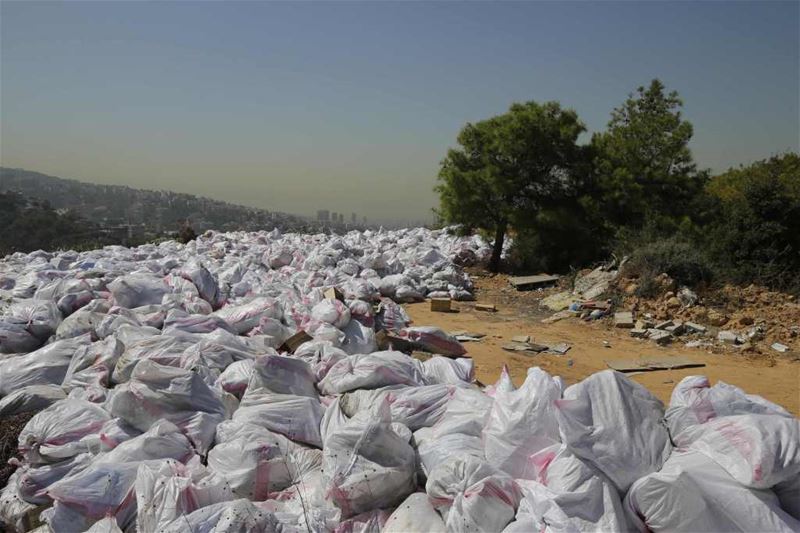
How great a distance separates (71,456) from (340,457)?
1.53m

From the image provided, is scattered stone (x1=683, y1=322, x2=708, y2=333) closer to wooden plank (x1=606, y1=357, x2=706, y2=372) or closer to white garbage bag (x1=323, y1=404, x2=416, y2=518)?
wooden plank (x1=606, y1=357, x2=706, y2=372)

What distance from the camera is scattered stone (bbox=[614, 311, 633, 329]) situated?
6.68m

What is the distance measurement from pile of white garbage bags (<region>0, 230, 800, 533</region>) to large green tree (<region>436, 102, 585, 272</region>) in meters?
7.31

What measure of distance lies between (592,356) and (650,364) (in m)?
0.63

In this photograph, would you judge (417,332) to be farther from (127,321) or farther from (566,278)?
(566,278)

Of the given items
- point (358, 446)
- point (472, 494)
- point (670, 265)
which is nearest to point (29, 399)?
point (358, 446)

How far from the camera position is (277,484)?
2.35 m

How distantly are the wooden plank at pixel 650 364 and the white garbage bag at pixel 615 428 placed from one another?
3255 millimetres

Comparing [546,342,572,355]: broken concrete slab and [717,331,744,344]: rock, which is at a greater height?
[717,331,744,344]: rock

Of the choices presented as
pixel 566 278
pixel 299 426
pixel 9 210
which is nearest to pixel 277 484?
pixel 299 426

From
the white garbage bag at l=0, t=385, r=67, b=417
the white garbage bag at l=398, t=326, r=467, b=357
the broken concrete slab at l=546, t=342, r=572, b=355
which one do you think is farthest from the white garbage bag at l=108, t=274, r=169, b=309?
the broken concrete slab at l=546, t=342, r=572, b=355

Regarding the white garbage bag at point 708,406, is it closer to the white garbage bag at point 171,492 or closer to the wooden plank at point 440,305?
the white garbage bag at point 171,492

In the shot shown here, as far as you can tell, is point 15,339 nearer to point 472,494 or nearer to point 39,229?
point 472,494

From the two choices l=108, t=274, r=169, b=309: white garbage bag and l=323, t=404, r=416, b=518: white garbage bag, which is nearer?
l=323, t=404, r=416, b=518: white garbage bag
